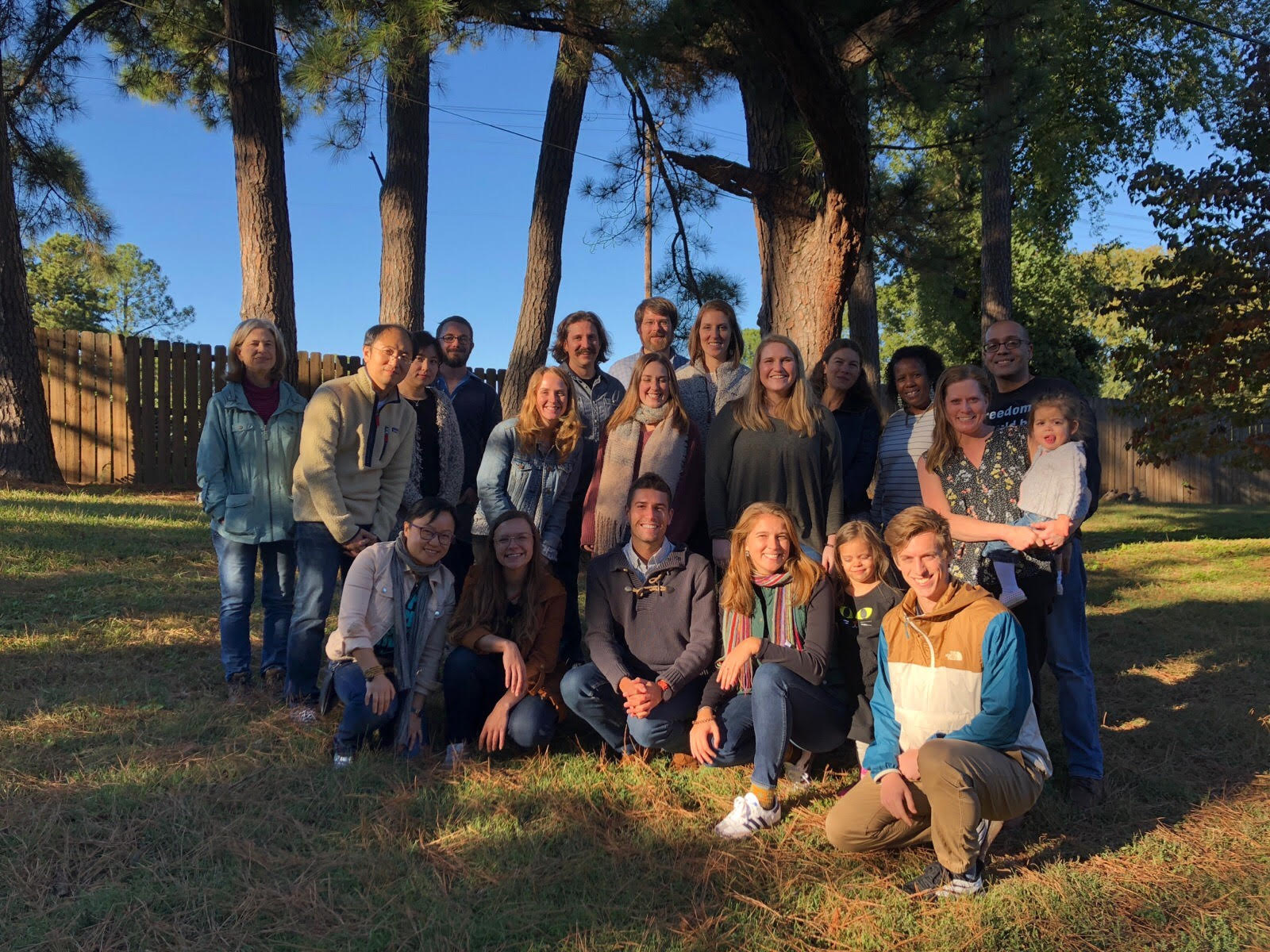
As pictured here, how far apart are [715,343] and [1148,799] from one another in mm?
2530

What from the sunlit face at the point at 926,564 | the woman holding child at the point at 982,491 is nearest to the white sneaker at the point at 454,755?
the sunlit face at the point at 926,564

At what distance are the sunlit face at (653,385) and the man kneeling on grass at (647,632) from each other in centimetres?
43

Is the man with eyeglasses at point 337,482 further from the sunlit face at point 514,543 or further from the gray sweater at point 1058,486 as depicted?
the gray sweater at point 1058,486

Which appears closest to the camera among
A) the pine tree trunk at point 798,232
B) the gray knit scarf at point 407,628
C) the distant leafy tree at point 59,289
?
the gray knit scarf at point 407,628

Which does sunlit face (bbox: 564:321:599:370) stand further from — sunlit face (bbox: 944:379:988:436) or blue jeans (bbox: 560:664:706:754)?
sunlit face (bbox: 944:379:988:436)

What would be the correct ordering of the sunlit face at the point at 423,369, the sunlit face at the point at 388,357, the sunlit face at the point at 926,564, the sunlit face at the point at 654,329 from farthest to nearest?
the sunlit face at the point at 654,329 < the sunlit face at the point at 423,369 < the sunlit face at the point at 388,357 < the sunlit face at the point at 926,564

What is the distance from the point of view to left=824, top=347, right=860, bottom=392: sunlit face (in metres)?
4.28

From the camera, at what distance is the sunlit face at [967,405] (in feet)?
11.8

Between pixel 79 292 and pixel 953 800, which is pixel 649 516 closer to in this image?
pixel 953 800

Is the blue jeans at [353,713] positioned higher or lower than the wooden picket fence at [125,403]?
lower

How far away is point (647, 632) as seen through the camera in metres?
3.70

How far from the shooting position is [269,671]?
4.31 meters

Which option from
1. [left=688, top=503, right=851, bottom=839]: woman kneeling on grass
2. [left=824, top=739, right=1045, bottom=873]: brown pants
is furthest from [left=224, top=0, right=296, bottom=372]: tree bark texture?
[left=824, top=739, right=1045, bottom=873]: brown pants

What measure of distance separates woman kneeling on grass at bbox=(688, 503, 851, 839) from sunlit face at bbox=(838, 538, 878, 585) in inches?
4.5
